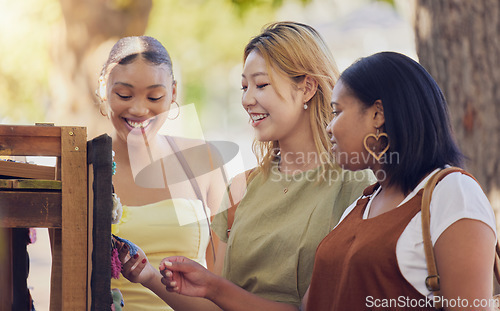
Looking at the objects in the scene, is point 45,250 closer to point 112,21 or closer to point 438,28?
point 112,21

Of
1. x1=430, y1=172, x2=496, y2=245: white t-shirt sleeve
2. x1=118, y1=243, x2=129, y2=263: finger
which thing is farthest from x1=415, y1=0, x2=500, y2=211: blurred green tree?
x1=118, y1=243, x2=129, y2=263: finger

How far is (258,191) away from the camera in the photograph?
2.47m

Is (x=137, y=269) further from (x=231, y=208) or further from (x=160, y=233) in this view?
(x=160, y=233)

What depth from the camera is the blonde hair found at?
7.76 feet

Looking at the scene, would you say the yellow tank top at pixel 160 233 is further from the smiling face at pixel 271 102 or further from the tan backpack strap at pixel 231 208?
the smiling face at pixel 271 102

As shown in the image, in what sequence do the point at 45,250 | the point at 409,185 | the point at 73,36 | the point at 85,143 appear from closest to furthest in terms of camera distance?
the point at 85,143 → the point at 409,185 → the point at 73,36 → the point at 45,250

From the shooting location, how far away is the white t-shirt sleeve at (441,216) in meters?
1.62

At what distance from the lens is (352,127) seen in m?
1.93

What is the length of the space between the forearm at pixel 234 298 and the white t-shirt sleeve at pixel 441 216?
0.58 meters

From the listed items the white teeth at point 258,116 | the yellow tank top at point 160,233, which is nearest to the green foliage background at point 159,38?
the yellow tank top at point 160,233

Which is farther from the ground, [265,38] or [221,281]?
[265,38]

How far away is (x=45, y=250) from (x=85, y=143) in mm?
9554

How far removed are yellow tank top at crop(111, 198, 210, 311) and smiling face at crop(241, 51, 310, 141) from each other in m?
0.71

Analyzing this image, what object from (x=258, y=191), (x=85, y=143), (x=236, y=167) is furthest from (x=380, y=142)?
(x=236, y=167)
